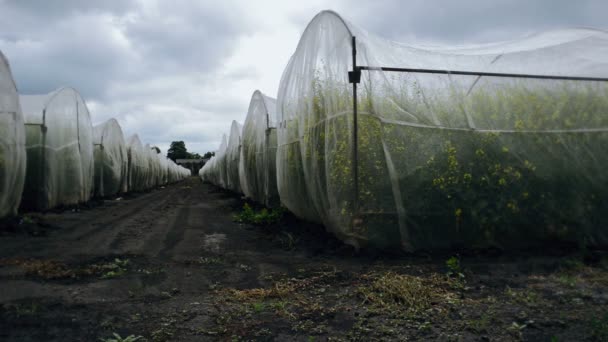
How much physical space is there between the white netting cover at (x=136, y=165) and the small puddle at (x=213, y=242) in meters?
14.0

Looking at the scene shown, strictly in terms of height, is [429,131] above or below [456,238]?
above

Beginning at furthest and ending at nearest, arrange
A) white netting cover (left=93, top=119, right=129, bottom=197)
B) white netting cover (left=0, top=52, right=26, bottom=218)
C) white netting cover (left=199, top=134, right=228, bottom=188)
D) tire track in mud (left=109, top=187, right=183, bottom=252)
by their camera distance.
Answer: white netting cover (left=199, top=134, right=228, bottom=188), white netting cover (left=93, top=119, right=129, bottom=197), white netting cover (left=0, top=52, right=26, bottom=218), tire track in mud (left=109, top=187, right=183, bottom=252)

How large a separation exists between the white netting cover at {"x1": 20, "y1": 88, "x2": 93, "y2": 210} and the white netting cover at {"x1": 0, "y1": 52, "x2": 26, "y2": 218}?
1780mm

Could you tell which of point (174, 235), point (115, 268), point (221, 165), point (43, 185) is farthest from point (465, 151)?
point (221, 165)

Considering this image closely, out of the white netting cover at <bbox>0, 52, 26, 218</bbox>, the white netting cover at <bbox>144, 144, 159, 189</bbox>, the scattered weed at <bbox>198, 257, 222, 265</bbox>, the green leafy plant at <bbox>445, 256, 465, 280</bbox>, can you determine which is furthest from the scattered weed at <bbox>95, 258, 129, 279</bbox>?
the white netting cover at <bbox>144, 144, 159, 189</bbox>

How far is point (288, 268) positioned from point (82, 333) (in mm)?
2056

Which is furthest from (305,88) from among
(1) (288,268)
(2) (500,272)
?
(2) (500,272)

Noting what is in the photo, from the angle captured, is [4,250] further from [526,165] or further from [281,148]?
[526,165]

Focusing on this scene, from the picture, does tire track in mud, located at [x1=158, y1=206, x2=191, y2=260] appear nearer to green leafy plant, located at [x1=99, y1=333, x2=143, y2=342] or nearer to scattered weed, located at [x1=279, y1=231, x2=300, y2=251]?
scattered weed, located at [x1=279, y1=231, x2=300, y2=251]

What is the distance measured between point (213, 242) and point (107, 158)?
→ 10.6 metres

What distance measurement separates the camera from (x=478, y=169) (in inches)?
180

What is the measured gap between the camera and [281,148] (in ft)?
24.6

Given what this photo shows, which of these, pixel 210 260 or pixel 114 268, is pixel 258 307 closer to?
pixel 210 260

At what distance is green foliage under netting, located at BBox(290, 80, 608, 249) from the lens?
4.48m
